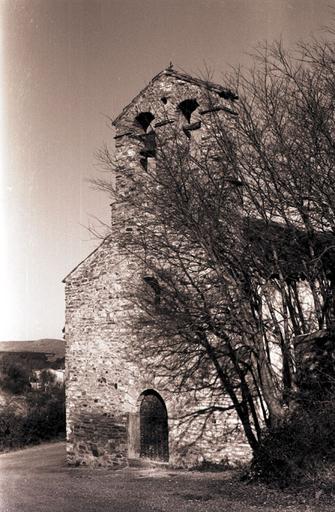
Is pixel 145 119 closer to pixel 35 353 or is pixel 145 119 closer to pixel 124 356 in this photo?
pixel 124 356

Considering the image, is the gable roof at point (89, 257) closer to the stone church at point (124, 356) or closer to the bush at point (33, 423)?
the stone church at point (124, 356)

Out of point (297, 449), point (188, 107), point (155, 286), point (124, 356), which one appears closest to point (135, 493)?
point (297, 449)

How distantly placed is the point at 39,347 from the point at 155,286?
34476mm

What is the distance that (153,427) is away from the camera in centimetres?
1294

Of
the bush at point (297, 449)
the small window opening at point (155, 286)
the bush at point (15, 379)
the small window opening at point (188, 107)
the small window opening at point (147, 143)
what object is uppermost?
the small window opening at point (188, 107)

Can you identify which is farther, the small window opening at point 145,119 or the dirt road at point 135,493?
the small window opening at point 145,119

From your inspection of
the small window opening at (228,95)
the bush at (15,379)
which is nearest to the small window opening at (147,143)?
the small window opening at (228,95)

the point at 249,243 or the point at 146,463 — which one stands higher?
the point at 249,243

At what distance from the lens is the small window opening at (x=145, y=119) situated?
14025mm

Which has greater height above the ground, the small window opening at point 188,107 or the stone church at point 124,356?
the small window opening at point 188,107

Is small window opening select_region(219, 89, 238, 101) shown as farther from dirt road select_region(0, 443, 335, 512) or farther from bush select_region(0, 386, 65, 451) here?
bush select_region(0, 386, 65, 451)

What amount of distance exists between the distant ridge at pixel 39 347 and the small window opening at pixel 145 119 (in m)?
28.2

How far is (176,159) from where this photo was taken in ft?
37.1

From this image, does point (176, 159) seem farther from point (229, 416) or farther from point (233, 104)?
point (229, 416)
